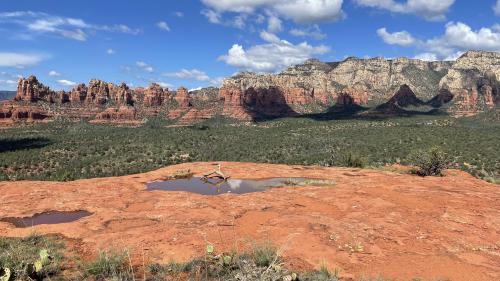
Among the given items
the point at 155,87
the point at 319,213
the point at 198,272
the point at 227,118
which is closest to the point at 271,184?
the point at 319,213

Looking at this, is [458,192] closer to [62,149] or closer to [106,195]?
[106,195]

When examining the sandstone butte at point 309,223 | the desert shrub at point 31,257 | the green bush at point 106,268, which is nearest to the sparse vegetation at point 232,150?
the sandstone butte at point 309,223

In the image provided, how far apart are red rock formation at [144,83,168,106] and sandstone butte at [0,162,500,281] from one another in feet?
550

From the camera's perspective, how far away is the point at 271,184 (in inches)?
1019

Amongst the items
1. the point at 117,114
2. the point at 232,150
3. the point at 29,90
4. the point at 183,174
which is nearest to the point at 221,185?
the point at 183,174

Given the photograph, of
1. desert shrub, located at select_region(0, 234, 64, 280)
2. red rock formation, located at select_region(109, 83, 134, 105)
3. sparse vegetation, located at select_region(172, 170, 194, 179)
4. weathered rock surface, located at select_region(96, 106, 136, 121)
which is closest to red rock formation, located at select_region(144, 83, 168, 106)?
red rock formation, located at select_region(109, 83, 134, 105)

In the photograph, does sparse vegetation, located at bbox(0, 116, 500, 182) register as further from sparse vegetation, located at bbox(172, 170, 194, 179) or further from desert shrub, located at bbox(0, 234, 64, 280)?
desert shrub, located at bbox(0, 234, 64, 280)

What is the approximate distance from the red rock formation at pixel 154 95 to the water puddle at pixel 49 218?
568 ft

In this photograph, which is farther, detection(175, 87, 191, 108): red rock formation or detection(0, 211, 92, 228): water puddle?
detection(175, 87, 191, 108): red rock formation

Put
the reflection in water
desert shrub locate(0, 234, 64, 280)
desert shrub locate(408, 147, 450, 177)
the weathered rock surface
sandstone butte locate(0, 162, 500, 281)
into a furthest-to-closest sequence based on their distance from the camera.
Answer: the weathered rock surface, desert shrub locate(408, 147, 450, 177), the reflection in water, sandstone butte locate(0, 162, 500, 281), desert shrub locate(0, 234, 64, 280)

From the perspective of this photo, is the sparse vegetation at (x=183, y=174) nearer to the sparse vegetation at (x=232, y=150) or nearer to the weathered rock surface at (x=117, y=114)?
the sparse vegetation at (x=232, y=150)

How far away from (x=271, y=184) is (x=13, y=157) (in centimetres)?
6878

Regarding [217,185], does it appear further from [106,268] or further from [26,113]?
[26,113]

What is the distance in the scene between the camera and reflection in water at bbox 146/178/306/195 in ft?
77.8
